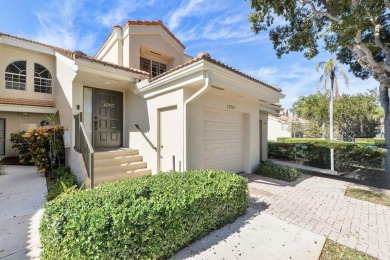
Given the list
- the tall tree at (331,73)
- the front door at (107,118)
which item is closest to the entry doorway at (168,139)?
the front door at (107,118)

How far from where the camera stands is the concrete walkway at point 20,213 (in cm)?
351

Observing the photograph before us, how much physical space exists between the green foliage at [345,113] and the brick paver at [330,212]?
2900 centimetres

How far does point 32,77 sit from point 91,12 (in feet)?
20.9

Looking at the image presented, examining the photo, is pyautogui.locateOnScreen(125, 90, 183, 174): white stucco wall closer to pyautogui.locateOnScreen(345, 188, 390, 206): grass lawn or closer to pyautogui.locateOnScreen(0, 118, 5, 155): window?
pyautogui.locateOnScreen(345, 188, 390, 206): grass lawn

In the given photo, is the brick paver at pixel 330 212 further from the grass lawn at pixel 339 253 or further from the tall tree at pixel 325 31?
the tall tree at pixel 325 31

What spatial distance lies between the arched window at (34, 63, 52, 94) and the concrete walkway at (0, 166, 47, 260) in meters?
5.81

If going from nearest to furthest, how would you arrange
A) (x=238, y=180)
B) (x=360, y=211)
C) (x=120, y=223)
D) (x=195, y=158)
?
(x=120, y=223), (x=238, y=180), (x=360, y=211), (x=195, y=158)

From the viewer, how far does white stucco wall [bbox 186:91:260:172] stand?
6.29 m

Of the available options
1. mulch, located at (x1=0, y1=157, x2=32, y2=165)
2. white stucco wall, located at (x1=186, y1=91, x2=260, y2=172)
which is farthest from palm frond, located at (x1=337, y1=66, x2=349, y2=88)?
mulch, located at (x1=0, y1=157, x2=32, y2=165)

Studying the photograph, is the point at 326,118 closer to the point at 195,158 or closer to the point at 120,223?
the point at 195,158

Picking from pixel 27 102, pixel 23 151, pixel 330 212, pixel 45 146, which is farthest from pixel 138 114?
pixel 27 102

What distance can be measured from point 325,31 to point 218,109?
522cm

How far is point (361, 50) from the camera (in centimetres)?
853

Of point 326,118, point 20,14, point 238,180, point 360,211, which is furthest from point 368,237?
point 326,118
